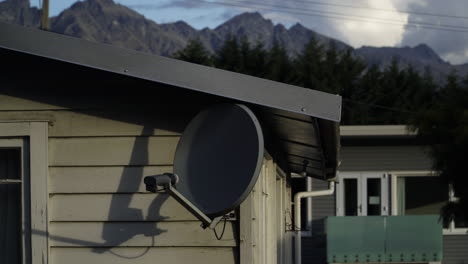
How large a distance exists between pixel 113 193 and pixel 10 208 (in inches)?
24.6

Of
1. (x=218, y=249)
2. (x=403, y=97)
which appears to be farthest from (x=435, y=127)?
(x=403, y=97)

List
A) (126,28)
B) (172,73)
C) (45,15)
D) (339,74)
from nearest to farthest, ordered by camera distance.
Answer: (172,73), (45,15), (339,74), (126,28)

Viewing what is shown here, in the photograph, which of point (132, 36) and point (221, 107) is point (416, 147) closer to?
point (221, 107)

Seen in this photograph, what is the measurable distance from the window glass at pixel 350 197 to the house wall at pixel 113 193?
40.8 ft

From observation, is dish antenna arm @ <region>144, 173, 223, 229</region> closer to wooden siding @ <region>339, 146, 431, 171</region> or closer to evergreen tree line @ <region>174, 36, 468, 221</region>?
wooden siding @ <region>339, 146, 431, 171</region>

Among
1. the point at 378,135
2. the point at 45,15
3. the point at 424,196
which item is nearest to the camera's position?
the point at 378,135

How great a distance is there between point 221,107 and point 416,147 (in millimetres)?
12832

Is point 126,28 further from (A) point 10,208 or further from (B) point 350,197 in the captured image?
(A) point 10,208

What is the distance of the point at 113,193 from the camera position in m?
4.21

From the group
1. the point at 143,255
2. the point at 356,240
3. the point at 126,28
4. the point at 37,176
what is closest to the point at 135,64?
the point at 37,176

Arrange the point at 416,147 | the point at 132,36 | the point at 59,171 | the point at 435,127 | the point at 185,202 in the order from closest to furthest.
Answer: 1. the point at 185,202
2. the point at 59,171
3. the point at 435,127
4. the point at 416,147
5. the point at 132,36

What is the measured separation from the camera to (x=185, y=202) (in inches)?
147

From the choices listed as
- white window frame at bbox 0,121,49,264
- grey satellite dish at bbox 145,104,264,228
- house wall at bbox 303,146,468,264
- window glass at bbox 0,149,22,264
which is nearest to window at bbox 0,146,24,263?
window glass at bbox 0,149,22,264

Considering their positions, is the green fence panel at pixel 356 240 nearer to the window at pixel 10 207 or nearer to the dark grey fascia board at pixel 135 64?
the window at pixel 10 207
